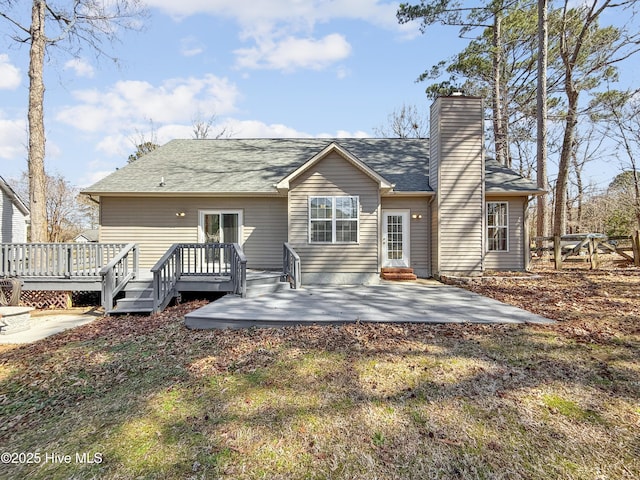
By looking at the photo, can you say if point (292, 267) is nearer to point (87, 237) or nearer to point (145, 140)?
point (87, 237)

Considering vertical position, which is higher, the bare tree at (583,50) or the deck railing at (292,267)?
the bare tree at (583,50)

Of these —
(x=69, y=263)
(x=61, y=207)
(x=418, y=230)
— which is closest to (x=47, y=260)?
(x=69, y=263)

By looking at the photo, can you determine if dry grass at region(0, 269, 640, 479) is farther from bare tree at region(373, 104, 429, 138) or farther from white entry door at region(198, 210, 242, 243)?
bare tree at region(373, 104, 429, 138)

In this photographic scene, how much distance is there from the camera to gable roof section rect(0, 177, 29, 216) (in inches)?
572

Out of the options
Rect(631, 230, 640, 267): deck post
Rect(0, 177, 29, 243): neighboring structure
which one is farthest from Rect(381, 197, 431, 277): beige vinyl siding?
Rect(0, 177, 29, 243): neighboring structure

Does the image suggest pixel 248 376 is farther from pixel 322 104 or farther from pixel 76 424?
pixel 322 104

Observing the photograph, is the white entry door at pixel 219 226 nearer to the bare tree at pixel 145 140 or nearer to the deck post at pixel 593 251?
the deck post at pixel 593 251

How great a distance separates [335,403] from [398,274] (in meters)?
7.71

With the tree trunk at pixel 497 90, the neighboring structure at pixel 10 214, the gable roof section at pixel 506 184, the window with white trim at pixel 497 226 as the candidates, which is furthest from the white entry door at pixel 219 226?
the tree trunk at pixel 497 90

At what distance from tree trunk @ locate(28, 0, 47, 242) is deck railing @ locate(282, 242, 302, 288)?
7519mm

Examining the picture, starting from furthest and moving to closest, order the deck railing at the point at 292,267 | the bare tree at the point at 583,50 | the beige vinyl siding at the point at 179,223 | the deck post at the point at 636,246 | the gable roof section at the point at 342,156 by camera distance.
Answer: the bare tree at the point at 583,50 → the deck post at the point at 636,246 → the beige vinyl siding at the point at 179,223 → the gable roof section at the point at 342,156 → the deck railing at the point at 292,267

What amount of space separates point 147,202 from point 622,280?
1486 centimetres

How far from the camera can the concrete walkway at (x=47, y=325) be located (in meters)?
5.56

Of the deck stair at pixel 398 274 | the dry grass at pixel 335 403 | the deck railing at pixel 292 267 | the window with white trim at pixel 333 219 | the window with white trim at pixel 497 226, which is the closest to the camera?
the dry grass at pixel 335 403
